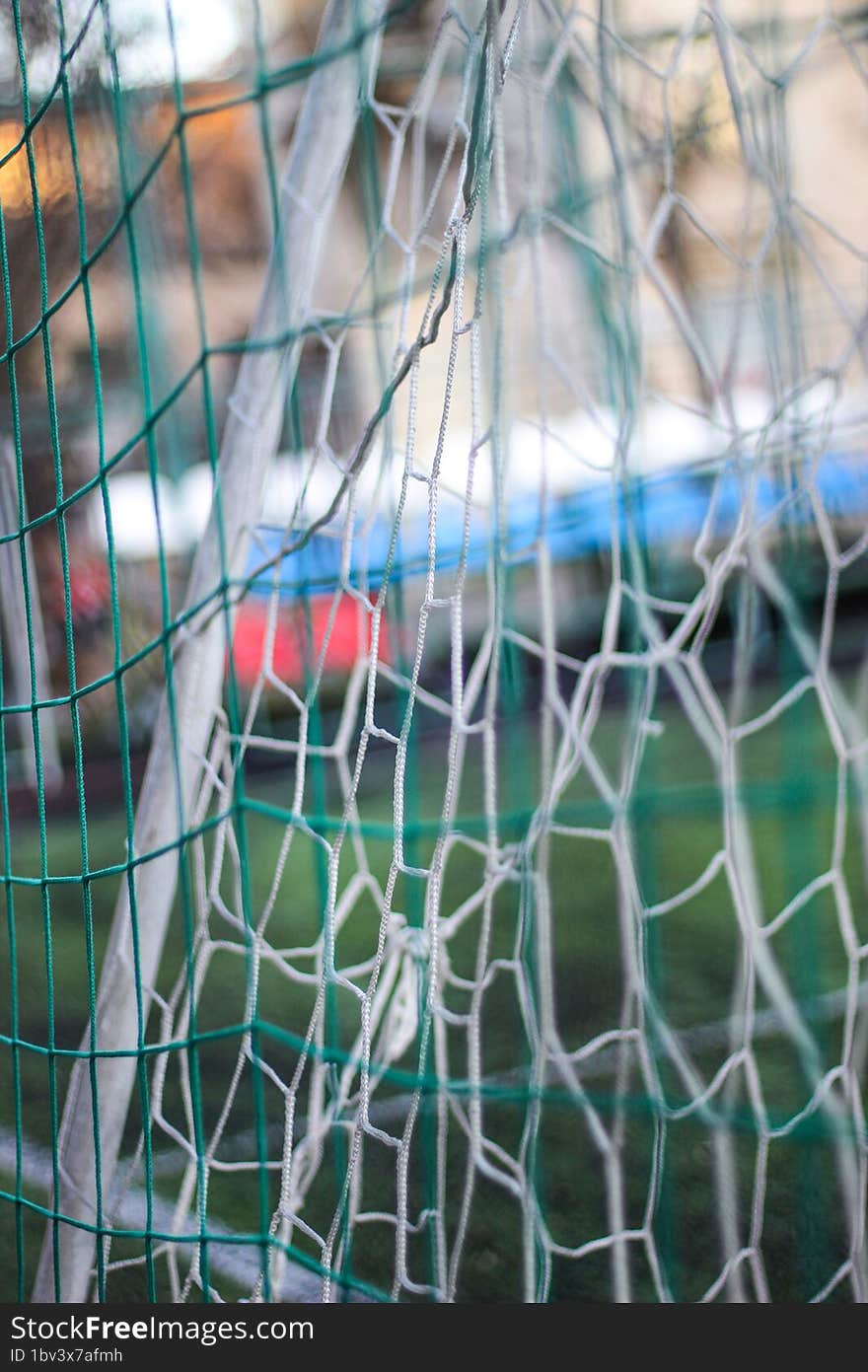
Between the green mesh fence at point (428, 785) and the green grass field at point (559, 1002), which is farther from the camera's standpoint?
the green grass field at point (559, 1002)

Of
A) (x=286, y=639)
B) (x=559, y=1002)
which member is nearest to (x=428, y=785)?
(x=286, y=639)

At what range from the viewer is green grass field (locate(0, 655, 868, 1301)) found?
130 cm

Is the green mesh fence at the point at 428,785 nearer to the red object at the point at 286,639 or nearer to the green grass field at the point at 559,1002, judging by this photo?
the green grass field at the point at 559,1002

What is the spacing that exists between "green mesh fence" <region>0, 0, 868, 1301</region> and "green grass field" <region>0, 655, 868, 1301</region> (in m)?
0.01

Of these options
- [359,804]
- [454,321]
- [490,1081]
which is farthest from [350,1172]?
[359,804]

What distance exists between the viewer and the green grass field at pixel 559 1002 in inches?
51.1

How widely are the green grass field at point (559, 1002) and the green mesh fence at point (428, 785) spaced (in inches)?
0.4

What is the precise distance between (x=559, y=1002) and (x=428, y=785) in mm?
1530

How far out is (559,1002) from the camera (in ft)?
7.08

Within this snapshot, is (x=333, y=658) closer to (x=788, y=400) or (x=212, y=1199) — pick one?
(x=212, y=1199)

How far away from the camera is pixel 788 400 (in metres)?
1.14

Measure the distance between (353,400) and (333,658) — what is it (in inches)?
38.6

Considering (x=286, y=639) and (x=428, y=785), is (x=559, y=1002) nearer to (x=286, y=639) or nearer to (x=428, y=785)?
(x=428, y=785)

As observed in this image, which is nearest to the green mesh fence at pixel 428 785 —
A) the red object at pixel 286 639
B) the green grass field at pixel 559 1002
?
the green grass field at pixel 559 1002
